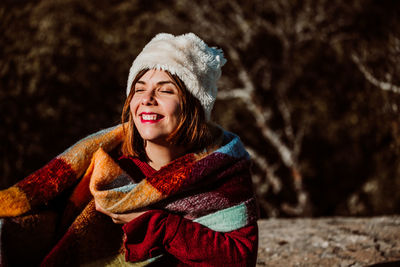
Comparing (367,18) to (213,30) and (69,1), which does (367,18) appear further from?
(69,1)

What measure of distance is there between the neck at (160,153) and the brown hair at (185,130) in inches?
1.5

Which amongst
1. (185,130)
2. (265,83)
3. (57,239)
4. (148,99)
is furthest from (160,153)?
(265,83)

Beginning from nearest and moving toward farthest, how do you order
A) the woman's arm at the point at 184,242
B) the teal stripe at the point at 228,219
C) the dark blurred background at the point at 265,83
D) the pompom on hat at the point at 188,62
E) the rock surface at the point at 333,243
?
the woman's arm at the point at 184,242 < the teal stripe at the point at 228,219 < the pompom on hat at the point at 188,62 < the rock surface at the point at 333,243 < the dark blurred background at the point at 265,83

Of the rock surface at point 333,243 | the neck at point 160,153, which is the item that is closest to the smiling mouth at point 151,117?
the neck at point 160,153

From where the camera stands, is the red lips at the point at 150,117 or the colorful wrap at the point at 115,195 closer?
the colorful wrap at the point at 115,195

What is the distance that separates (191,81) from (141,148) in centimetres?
42

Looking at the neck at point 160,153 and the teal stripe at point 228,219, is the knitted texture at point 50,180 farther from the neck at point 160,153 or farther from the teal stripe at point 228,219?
the teal stripe at point 228,219

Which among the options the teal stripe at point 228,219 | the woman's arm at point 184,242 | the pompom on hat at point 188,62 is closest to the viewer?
the woman's arm at point 184,242

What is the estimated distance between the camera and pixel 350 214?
840 cm

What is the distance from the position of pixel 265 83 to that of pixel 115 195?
6.91 m

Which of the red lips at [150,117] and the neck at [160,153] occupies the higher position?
the red lips at [150,117]

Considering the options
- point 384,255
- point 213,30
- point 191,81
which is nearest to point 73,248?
point 191,81

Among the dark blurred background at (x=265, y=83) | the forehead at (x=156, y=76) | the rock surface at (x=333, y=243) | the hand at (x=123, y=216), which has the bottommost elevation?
the rock surface at (x=333, y=243)

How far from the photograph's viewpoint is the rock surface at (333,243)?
294 centimetres
